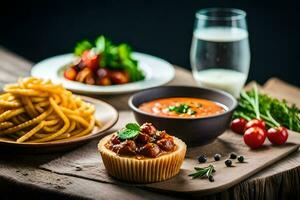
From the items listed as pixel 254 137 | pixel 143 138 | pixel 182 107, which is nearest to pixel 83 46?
pixel 182 107

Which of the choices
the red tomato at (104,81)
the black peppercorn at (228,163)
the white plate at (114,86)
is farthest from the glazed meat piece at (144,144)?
the red tomato at (104,81)

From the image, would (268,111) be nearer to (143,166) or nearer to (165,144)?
(165,144)

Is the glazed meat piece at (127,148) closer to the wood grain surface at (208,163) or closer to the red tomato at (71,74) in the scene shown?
the wood grain surface at (208,163)

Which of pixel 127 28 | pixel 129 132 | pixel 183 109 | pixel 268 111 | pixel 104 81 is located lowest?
pixel 127 28

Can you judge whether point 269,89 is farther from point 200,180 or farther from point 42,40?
point 42,40

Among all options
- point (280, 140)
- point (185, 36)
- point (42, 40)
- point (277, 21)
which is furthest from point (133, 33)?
point (280, 140)

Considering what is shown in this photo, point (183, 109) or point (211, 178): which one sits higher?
point (183, 109)

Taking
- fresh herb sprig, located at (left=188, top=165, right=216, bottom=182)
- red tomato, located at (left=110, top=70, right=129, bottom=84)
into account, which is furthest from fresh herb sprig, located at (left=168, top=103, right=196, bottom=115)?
red tomato, located at (left=110, top=70, right=129, bottom=84)
